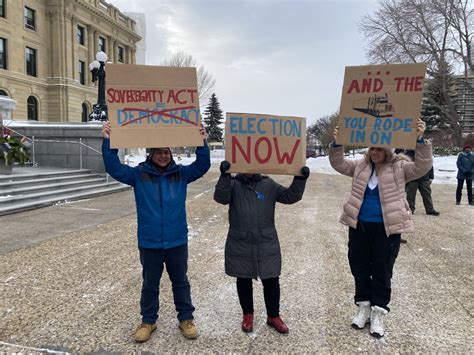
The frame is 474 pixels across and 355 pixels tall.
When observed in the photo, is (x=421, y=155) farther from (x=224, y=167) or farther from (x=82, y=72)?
(x=82, y=72)

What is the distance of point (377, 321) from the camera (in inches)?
122

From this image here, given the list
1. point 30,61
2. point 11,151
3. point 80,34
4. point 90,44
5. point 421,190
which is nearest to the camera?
point 421,190

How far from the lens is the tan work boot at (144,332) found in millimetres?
2959

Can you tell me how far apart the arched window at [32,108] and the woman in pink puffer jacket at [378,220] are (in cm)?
3685

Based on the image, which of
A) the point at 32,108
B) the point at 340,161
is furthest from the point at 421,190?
the point at 32,108

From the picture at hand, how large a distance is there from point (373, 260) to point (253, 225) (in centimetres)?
109

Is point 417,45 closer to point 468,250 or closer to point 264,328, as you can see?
point 468,250

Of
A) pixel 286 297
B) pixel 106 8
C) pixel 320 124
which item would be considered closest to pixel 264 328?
pixel 286 297

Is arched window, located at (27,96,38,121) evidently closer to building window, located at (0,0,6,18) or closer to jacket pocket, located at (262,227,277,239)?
building window, located at (0,0,6,18)

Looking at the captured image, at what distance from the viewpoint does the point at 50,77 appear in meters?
35.2

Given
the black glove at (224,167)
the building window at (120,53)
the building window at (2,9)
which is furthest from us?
the building window at (120,53)

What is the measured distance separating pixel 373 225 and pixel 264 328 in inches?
50.4

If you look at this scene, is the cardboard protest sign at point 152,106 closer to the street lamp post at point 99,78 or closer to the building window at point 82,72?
the street lamp post at point 99,78


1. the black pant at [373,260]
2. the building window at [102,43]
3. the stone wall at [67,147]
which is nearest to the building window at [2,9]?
the building window at [102,43]
